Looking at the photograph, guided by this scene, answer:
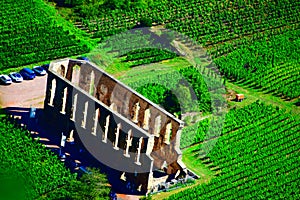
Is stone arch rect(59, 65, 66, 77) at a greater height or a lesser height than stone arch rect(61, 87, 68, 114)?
greater

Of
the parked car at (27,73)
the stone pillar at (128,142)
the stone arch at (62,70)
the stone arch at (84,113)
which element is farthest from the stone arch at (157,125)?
the parked car at (27,73)

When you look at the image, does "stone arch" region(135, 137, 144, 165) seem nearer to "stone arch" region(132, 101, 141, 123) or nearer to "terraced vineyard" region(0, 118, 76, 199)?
"terraced vineyard" region(0, 118, 76, 199)

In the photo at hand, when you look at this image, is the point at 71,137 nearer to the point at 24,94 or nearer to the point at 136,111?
Answer: the point at 136,111

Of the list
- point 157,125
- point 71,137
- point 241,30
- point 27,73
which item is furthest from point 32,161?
point 241,30

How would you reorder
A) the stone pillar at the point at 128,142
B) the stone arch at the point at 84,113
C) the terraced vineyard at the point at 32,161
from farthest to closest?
the stone arch at the point at 84,113 < the stone pillar at the point at 128,142 < the terraced vineyard at the point at 32,161

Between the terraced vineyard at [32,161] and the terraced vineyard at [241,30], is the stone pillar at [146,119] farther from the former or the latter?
the terraced vineyard at [241,30]

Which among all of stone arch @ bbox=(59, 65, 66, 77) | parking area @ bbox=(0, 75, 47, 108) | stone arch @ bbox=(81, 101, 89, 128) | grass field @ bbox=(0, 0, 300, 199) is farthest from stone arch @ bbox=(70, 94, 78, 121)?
parking area @ bbox=(0, 75, 47, 108)

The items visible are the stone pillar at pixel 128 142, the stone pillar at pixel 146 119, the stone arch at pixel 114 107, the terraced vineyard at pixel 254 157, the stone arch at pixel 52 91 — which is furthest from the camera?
the stone arch at pixel 114 107
